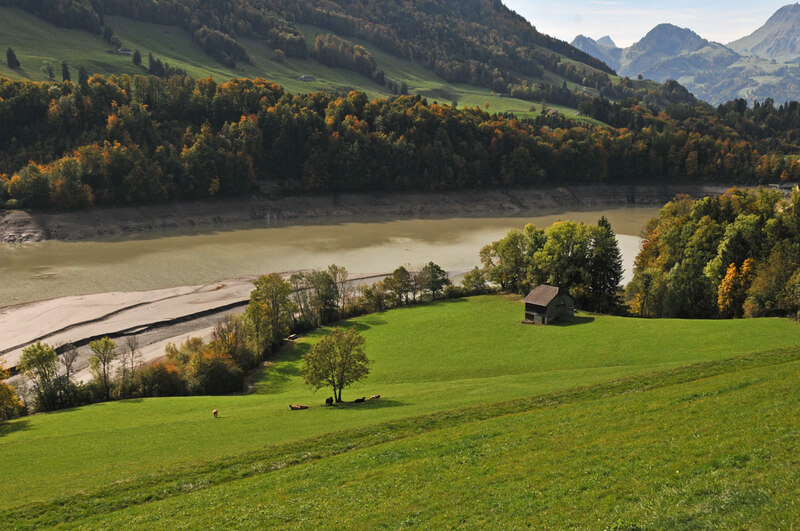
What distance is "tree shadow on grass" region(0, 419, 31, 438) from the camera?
34.9 m

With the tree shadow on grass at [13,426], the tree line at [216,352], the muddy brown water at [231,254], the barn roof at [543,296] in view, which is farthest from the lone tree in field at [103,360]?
the barn roof at [543,296]

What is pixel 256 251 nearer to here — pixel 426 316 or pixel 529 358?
pixel 426 316

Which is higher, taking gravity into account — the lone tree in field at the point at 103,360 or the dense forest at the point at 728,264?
the dense forest at the point at 728,264

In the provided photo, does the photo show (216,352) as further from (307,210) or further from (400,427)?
(307,210)

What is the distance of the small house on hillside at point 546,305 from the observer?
57.4 metres

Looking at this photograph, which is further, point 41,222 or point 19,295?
point 41,222

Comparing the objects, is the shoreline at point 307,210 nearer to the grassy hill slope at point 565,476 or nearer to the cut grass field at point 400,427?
the cut grass field at point 400,427

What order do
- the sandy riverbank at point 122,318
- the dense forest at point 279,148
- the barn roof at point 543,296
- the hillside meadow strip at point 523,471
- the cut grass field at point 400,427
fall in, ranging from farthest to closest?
the dense forest at point 279,148, the sandy riverbank at point 122,318, the barn roof at point 543,296, the cut grass field at point 400,427, the hillside meadow strip at point 523,471

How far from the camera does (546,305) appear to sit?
57.1 metres

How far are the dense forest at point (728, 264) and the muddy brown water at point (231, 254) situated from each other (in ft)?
64.8

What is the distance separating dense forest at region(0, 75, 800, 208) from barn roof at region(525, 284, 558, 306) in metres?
86.1

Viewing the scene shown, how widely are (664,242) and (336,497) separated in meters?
62.4

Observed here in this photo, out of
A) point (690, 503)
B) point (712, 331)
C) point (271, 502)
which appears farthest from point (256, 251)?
point (690, 503)

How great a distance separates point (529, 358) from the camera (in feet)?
152
